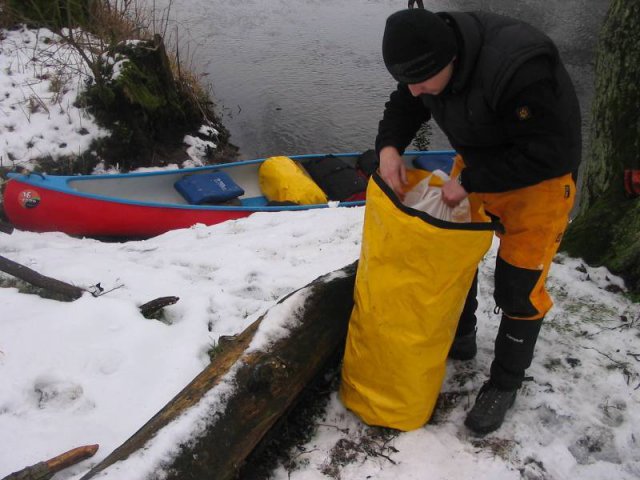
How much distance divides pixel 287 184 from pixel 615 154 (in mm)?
3360

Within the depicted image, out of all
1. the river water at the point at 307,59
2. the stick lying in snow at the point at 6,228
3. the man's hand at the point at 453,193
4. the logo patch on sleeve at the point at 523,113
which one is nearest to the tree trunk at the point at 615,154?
the man's hand at the point at 453,193

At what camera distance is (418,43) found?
5.36 feet

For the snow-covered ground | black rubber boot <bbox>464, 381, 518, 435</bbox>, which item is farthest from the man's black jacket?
the snow-covered ground

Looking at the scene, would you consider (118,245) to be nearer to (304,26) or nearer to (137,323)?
(137,323)

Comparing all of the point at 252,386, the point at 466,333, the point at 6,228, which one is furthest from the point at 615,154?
the point at 6,228

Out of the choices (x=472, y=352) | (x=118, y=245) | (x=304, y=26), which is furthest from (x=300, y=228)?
(x=304, y=26)

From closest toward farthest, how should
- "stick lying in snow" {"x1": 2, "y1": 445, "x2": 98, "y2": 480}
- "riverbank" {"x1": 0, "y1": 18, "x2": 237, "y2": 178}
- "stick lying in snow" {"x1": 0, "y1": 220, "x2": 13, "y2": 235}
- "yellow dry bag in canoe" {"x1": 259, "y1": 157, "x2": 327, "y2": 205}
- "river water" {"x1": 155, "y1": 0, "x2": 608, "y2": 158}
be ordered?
1. "stick lying in snow" {"x1": 2, "y1": 445, "x2": 98, "y2": 480}
2. "stick lying in snow" {"x1": 0, "y1": 220, "x2": 13, "y2": 235}
3. "yellow dry bag in canoe" {"x1": 259, "y1": 157, "x2": 327, "y2": 205}
4. "riverbank" {"x1": 0, "y1": 18, "x2": 237, "y2": 178}
5. "river water" {"x1": 155, "y1": 0, "x2": 608, "y2": 158}

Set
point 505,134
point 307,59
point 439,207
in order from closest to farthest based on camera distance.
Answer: point 505,134
point 439,207
point 307,59

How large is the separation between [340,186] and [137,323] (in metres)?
3.54

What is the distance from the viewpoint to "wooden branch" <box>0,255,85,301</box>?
117 inches

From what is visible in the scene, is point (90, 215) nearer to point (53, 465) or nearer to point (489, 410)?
point (53, 465)

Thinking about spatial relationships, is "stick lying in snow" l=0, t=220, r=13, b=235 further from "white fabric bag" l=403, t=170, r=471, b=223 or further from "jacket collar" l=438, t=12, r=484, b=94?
"jacket collar" l=438, t=12, r=484, b=94

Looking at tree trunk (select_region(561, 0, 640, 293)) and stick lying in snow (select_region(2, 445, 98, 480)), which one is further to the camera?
tree trunk (select_region(561, 0, 640, 293))

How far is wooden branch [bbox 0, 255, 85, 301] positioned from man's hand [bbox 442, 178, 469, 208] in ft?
6.96
